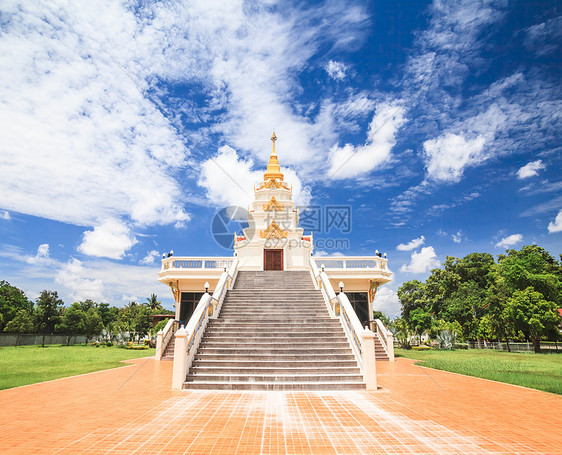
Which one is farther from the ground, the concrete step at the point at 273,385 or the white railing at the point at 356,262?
the white railing at the point at 356,262

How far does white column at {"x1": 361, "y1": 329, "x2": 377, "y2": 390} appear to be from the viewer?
29.4 ft

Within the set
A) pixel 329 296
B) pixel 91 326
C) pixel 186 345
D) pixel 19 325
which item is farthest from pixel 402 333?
pixel 19 325

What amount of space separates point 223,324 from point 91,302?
56.3 meters

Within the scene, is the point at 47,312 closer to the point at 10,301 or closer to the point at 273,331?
the point at 10,301

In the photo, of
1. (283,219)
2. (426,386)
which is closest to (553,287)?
(283,219)

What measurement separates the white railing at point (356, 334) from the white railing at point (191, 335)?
472 centimetres

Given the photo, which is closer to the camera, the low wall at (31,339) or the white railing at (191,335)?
the white railing at (191,335)

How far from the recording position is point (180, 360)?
9.23 metres

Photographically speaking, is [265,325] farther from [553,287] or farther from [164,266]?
[553,287]

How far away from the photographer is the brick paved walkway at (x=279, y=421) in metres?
4.88

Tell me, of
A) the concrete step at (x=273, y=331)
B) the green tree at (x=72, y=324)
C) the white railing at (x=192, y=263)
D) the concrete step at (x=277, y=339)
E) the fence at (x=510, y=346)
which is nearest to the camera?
the concrete step at (x=277, y=339)

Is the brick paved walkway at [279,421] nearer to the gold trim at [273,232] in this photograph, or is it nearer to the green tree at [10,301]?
the gold trim at [273,232]

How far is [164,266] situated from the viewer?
66.7 feet

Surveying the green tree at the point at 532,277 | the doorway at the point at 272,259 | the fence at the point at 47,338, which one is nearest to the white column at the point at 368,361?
the doorway at the point at 272,259
